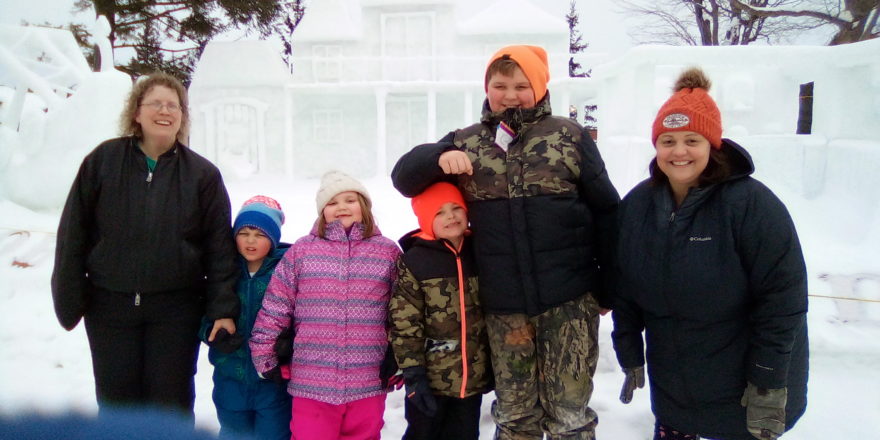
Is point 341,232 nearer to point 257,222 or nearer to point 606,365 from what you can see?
point 257,222

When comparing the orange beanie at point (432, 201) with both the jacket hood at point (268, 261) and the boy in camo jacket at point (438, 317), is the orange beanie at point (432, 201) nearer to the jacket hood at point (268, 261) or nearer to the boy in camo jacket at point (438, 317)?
the boy in camo jacket at point (438, 317)

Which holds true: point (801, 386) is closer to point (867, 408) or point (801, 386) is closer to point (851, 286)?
point (867, 408)

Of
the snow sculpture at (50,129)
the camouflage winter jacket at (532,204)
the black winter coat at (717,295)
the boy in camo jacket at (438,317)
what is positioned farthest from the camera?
the snow sculpture at (50,129)

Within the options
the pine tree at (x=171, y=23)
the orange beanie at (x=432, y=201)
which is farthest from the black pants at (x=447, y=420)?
the pine tree at (x=171, y=23)

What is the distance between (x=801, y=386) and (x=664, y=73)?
10.6 m

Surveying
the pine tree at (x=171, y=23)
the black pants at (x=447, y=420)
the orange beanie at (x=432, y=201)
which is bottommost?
the black pants at (x=447, y=420)

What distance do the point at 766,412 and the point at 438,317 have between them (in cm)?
140

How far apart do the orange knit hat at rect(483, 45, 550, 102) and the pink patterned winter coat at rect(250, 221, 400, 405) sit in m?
1.14

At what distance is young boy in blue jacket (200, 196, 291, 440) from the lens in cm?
264

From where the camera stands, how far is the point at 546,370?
2.44 m

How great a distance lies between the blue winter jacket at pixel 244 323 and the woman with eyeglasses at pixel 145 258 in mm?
110

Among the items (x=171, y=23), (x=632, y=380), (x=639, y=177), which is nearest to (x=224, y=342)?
(x=632, y=380)

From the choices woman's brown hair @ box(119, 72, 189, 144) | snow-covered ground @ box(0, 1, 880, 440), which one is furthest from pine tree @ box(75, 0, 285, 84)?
woman's brown hair @ box(119, 72, 189, 144)

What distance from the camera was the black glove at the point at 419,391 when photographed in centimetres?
244
